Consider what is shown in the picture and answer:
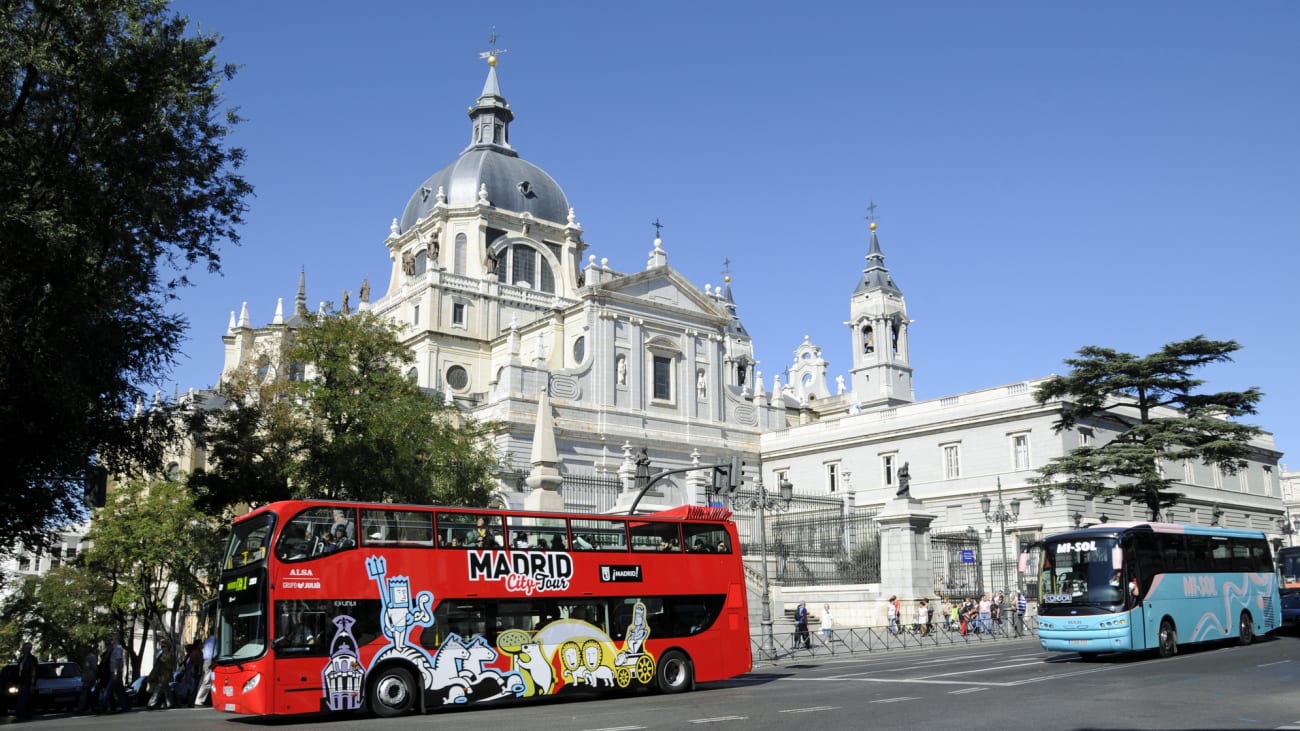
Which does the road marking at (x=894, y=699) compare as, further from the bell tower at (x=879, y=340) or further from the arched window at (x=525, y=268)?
the bell tower at (x=879, y=340)

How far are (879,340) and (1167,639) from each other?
60753mm

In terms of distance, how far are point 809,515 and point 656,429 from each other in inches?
849

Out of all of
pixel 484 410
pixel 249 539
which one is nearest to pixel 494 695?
pixel 249 539

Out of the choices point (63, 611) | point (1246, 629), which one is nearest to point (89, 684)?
point (1246, 629)

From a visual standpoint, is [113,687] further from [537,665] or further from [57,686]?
[537,665]

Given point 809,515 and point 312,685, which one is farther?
point 809,515

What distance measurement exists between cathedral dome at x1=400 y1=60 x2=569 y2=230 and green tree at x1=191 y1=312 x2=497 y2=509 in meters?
41.4

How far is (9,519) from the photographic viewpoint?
18.7 meters

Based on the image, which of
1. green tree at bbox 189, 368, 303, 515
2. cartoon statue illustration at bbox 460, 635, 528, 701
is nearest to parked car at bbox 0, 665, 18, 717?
green tree at bbox 189, 368, 303, 515

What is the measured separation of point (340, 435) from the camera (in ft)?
91.9

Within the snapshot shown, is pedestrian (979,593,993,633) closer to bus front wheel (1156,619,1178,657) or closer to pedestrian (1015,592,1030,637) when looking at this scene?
pedestrian (1015,592,1030,637)

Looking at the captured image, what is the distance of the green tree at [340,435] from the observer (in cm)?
2691

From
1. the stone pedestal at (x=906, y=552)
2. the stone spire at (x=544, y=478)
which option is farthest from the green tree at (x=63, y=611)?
the stone pedestal at (x=906, y=552)

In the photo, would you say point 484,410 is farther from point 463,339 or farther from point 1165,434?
point 1165,434
